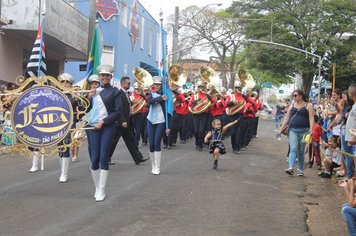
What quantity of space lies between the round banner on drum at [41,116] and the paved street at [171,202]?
3.06 ft

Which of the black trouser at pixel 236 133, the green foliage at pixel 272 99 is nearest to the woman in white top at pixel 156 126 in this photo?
the black trouser at pixel 236 133

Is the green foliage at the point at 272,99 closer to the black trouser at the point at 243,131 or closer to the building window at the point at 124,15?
the building window at the point at 124,15

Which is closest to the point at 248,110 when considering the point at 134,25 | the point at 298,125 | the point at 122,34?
the point at 298,125

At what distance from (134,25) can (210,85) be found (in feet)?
67.5

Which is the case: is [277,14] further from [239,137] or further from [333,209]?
[333,209]

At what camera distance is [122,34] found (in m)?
33.4

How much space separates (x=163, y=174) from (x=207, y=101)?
5506mm

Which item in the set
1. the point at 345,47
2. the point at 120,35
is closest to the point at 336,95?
the point at 120,35

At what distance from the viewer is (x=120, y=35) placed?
32906mm

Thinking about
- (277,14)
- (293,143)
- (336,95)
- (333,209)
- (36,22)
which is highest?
(277,14)

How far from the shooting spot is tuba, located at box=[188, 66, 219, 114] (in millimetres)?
15695

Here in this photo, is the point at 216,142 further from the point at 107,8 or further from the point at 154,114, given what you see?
the point at 107,8

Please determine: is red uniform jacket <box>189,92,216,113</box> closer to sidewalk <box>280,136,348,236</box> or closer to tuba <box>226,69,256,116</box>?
tuba <box>226,69,256,116</box>

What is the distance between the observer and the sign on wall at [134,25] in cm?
3544
